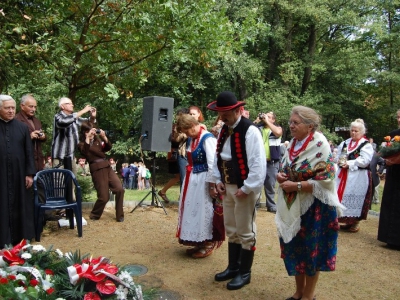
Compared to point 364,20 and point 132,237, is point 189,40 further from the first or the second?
point 364,20

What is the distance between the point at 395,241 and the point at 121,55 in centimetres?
545

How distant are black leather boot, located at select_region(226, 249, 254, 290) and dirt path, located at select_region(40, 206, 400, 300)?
7 cm

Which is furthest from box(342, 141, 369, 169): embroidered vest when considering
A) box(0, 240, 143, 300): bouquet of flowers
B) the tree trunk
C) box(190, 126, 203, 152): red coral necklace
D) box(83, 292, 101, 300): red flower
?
the tree trunk

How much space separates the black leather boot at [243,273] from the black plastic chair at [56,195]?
2.72 metres

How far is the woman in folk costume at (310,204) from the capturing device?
3.07 meters

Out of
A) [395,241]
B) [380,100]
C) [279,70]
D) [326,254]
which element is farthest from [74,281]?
[380,100]

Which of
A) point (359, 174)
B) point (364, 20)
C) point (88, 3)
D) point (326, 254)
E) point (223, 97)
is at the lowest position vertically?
point (326, 254)

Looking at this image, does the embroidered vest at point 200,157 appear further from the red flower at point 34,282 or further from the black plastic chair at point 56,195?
the red flower at point 34,282

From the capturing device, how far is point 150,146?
723 cm

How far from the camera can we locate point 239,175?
11.7 feet

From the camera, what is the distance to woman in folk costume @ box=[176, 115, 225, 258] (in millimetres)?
4445

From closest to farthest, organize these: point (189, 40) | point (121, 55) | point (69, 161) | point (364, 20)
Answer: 1. point (69, 161)
2. point (189, 40)
3. point (121, 55)
4. point (364, 20)

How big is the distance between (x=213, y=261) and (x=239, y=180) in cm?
147

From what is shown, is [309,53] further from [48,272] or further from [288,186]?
[48,272]
